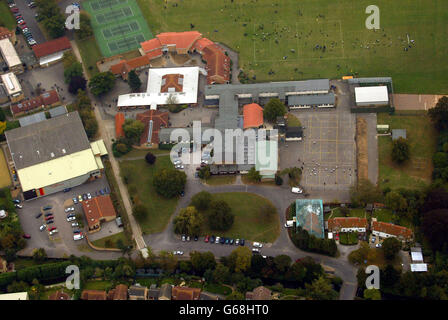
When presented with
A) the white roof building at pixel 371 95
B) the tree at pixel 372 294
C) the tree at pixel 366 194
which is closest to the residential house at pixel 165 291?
the tree at pixel 372 294

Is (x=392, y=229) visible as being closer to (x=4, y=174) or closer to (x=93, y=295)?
(x=93, y=295)

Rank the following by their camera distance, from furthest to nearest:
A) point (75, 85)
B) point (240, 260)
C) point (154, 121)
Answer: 1. point (75, 85)
2. point (154, 121)
3. point (240, 260)

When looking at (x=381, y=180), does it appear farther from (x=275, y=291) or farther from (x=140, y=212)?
(x=140, y=212)

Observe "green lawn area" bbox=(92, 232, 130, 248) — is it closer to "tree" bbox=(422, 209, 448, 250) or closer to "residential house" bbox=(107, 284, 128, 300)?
"residential house" bbox=(107, 284, 128, 300)

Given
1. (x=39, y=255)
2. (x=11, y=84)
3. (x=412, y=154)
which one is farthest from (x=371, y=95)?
(x=11, y=84)

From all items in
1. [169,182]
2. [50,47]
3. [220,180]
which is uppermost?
[50,47]

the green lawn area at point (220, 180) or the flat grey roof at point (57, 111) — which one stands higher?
the flat grey roof at point (57, 111)

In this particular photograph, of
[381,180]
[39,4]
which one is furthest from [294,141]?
[39,4]

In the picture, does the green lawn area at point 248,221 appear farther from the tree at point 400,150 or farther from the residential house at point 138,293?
the tree at point 400,150
